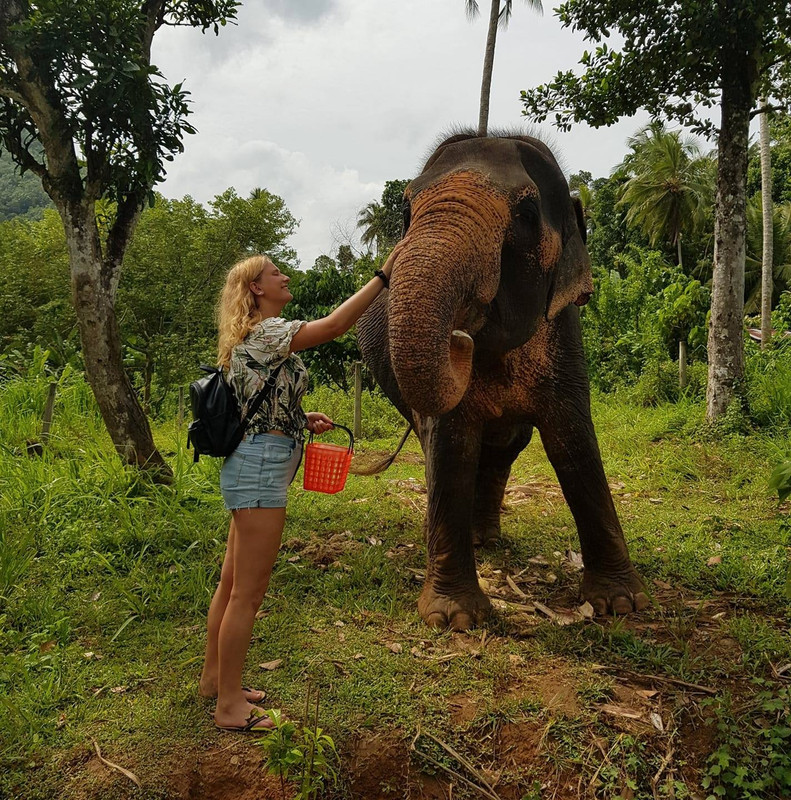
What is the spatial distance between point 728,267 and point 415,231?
551 cm

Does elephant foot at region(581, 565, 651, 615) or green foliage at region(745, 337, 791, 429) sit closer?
elephant foot at region(581, 565, 651, 615)

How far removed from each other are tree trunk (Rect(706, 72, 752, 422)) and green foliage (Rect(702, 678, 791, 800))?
16.6ft

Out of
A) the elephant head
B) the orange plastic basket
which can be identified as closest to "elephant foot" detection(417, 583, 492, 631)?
the orange plastic basket

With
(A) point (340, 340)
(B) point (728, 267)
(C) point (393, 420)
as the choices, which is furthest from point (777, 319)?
(A) point (340, 340)

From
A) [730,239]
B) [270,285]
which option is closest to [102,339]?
[270,285]

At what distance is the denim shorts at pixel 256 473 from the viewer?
2.26m

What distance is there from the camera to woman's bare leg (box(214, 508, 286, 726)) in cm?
228

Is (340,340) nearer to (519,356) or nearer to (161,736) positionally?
(519,356)

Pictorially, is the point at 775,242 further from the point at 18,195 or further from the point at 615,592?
the point at 18,195

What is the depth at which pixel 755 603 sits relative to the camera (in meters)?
3.46

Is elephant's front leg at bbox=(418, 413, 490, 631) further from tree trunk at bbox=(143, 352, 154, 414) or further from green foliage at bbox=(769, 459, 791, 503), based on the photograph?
tree trunk at bbox=(143, 352, 154, 414)

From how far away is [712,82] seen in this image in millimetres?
7008

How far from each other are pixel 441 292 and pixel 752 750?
75.4 inches

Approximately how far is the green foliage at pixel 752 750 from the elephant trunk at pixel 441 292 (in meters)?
1.53
